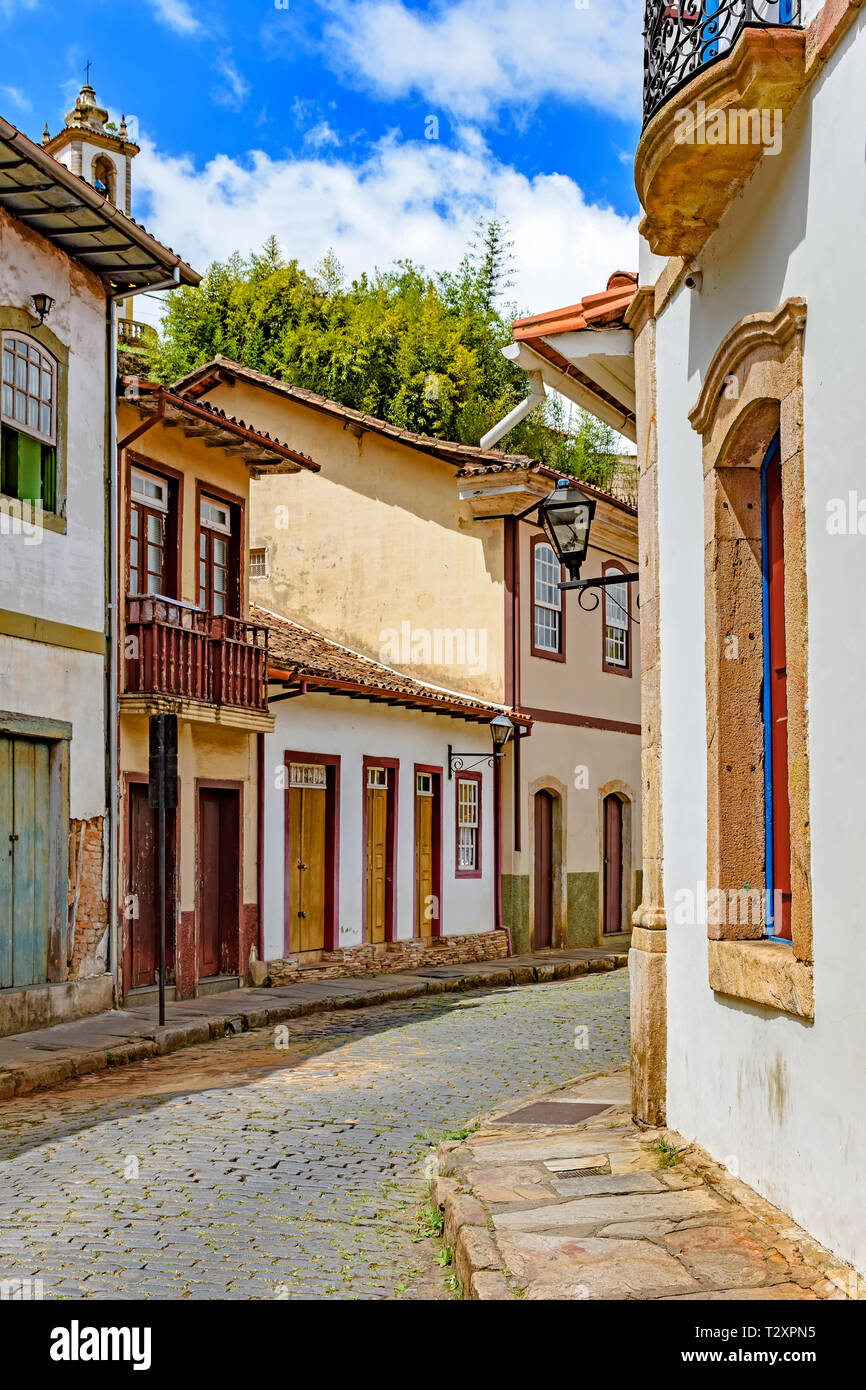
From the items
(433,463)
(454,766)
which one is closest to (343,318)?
(433,463)

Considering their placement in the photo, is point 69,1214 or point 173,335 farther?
point 173,335

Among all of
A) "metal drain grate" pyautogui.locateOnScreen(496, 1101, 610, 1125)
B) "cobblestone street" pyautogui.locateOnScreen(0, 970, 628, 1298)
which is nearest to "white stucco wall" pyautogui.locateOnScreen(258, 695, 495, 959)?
"cobblestone street" pyautogui.locateOnScreen(0, 970, 628, 1298)

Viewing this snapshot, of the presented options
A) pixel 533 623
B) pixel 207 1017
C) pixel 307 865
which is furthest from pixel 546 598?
pixel 207 1017

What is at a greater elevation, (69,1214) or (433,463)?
(433,463)

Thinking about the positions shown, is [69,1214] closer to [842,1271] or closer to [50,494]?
[842,1271]

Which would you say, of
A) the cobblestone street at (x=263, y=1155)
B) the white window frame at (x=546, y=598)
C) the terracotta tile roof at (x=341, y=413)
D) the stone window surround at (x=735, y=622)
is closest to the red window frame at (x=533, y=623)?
the white window frame at (x=546, y=598)

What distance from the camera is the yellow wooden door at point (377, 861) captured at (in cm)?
1900

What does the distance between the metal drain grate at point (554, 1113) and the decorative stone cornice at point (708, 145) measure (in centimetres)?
450

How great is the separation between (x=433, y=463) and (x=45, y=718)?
1033 centimetres

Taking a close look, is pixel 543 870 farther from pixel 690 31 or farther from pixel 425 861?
pixel 690 31

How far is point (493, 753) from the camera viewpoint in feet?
70.4
